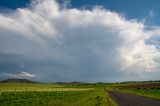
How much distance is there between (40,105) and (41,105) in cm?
13

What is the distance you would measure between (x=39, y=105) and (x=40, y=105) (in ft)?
0.42

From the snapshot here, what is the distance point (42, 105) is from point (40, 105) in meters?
0.24

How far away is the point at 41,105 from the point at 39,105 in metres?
0.24

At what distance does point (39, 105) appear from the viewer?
33.9 m

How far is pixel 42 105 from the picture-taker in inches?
1336

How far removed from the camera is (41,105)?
33.9 metres

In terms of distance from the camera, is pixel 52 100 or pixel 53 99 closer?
pixel 52 100

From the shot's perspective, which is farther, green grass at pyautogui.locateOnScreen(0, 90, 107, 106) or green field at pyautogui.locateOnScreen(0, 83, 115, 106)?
green field at pyautogui.locateOnScreen(0, 83, 115, 106)

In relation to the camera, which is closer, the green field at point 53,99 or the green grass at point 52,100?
the green grass at point 52,100

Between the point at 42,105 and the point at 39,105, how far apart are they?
1.18 ft

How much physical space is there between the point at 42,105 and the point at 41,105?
0.12 meters

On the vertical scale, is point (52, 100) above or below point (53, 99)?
below
